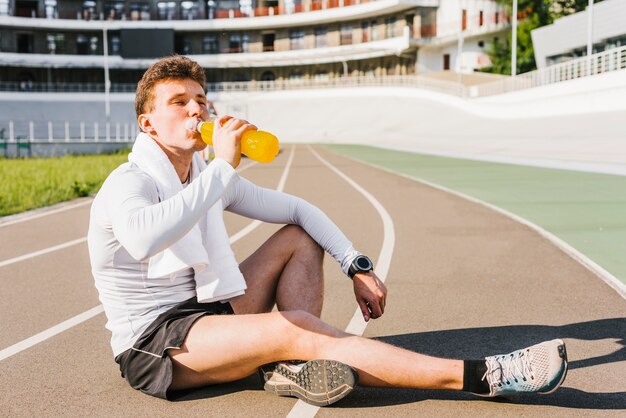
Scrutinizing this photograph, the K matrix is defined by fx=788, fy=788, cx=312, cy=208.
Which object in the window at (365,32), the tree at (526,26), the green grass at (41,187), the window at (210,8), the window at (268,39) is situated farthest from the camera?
the window at (210,8)

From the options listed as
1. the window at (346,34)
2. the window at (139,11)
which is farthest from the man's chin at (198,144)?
the window at (139,11)

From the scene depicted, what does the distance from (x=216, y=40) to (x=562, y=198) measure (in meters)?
80.7

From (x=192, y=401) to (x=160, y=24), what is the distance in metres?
90.0

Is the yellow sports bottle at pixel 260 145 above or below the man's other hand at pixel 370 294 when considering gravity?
above

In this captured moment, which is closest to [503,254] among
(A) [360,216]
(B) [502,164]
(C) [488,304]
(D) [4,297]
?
(C) [488,304]

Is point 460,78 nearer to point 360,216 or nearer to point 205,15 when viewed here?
point 205,15

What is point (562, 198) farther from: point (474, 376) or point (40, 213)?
point (474, 376)

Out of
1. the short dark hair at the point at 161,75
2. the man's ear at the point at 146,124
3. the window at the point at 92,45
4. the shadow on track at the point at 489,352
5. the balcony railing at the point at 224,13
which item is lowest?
the shadow on track at the point at 489,352

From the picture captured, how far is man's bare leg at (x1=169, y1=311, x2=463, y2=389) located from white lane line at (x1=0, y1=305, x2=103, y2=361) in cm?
193

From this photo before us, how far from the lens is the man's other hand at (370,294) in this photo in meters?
4.47

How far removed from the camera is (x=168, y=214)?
3.39 m

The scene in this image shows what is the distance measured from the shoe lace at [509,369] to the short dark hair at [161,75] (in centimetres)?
201

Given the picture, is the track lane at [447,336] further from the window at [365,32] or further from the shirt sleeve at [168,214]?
the window at [365,32]

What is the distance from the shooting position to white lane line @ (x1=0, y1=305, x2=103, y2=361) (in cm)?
529
